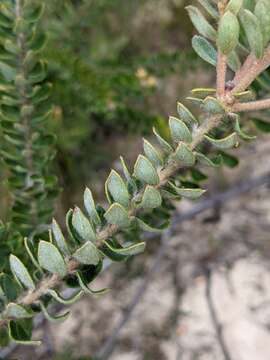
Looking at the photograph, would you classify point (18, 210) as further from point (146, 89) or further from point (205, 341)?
point (205, 341)

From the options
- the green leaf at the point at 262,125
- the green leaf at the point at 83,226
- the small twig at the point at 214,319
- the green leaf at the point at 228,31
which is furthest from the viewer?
the small twig at the point at 214,319

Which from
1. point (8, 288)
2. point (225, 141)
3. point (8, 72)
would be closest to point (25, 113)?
point (8, 72)

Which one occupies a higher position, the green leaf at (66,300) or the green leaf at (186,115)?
the green leaf at (186,115)

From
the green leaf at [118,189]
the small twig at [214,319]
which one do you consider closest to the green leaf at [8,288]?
the green leaf at [118,189]

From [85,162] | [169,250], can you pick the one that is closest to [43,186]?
[169,250]

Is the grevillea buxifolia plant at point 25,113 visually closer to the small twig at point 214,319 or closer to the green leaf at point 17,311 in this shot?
the green leaf at point 17,311

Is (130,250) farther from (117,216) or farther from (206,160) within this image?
(206,160)
